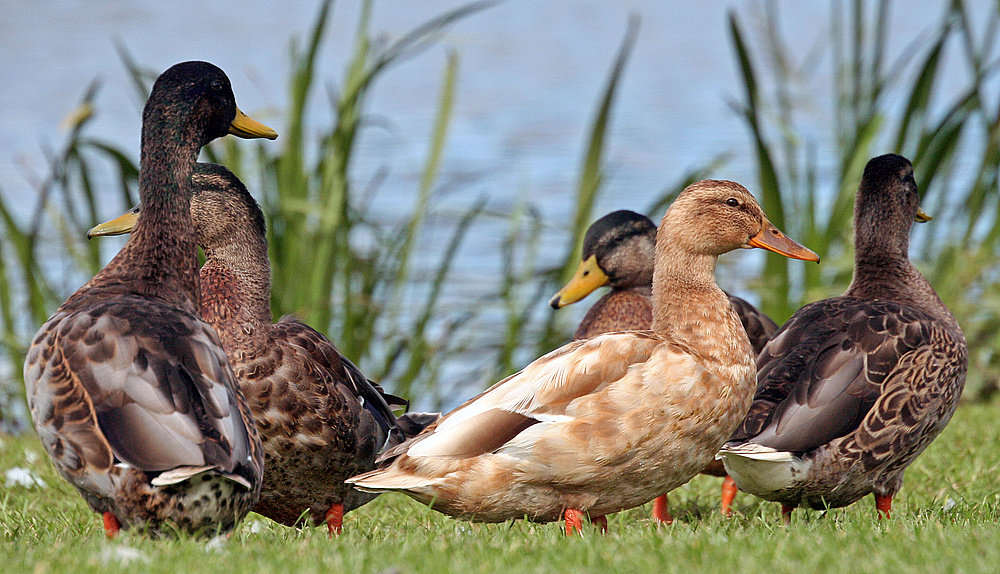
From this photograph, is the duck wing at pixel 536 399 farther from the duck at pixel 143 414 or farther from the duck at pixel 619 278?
the duck at pixel 619 278

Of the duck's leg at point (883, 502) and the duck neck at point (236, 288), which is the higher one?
the duck neck at point (236, 288)

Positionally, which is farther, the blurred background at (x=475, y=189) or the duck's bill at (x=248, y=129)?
the blurred background at (x=475, y=189)

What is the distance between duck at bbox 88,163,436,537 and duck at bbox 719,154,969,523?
1.40 meters

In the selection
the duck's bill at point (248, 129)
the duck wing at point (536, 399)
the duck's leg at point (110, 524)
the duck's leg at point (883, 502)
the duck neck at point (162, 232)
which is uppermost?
the duck's bill at point (248, 129)

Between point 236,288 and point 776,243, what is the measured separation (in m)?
2.10

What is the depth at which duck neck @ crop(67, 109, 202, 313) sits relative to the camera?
12.8ft

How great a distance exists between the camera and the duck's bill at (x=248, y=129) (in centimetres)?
445

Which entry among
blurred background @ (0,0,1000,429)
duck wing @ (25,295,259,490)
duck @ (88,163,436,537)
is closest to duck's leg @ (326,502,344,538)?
duck @ (88,163,436,537)

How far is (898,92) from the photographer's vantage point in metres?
13.0

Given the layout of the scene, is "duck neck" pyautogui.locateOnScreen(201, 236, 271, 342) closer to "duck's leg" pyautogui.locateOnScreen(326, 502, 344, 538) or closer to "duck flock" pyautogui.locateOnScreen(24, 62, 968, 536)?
"duck flock" pyautogui.locateOnScreen(24, 62, 968, 536)

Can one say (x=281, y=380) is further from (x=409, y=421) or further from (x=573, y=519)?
(x=573, y=519)

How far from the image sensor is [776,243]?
14.6ft

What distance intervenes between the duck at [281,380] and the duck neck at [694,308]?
1.20m

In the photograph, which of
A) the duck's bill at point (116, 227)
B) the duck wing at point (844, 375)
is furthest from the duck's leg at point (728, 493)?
the duck's bill at point (116, 227)
